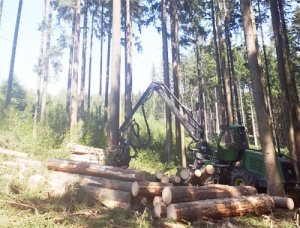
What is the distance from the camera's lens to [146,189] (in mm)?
6312

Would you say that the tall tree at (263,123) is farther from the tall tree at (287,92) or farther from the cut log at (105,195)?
the tall tree at (287,92)

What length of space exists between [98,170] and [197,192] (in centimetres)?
323

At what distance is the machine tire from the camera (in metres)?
8.05

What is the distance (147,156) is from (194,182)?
323 inches

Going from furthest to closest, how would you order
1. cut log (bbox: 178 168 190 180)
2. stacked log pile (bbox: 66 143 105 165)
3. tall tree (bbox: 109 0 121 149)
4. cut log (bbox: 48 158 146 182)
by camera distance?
stacked log pile (bbox: 66 143 105 165)
tall tree (bbox: 109 0 121 149)
cut log (bbox: 178 168 190 180)
cut log (bbox: 48 158 146 182)

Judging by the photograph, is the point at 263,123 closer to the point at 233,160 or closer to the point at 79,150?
the point at 233,160

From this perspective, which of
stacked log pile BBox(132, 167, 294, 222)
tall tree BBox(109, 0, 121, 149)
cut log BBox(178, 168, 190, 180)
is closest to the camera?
stacked log pile BBox(132, 167, 294, 222)

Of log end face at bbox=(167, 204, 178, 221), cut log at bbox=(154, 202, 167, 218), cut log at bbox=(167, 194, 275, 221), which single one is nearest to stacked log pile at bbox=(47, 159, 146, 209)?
cut log at bbox=(154, 202, 167, 218)

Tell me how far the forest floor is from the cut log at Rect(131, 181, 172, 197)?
1.39 ft

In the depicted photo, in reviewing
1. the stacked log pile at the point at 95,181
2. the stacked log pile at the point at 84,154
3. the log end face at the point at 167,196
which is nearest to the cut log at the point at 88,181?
the stacked log pile at the point at 95,181

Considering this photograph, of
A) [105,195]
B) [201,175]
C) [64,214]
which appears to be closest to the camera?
[64,214]

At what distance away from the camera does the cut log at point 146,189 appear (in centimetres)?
618

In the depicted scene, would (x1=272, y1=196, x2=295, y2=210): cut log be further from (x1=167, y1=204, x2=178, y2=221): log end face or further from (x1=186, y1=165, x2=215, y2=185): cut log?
(x1=167, y1=204, x2=178, y2=221): log end face

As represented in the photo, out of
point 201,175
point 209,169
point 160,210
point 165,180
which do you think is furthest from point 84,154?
point 160,210
